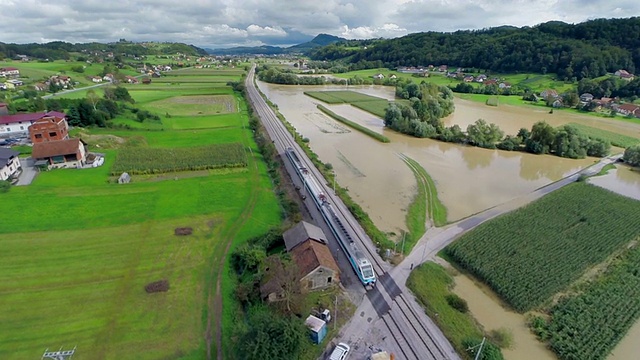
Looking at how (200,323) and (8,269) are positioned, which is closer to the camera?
(200,323)

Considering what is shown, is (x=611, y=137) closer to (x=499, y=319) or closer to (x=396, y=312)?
(x=499, y=319)

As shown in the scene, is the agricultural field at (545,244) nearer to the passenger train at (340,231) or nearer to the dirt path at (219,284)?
the passenger train at (340,231)

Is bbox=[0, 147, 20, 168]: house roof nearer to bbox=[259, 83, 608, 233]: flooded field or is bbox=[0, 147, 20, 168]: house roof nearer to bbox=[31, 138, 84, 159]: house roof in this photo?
bbox=[31, 138, 84, 159]: house roof

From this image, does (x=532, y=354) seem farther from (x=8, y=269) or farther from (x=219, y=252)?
(x=8, y=269)

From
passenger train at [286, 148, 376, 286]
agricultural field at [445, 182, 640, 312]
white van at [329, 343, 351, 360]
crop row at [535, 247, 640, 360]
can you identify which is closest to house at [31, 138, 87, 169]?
passenger train at [286, 148, 376, 286]

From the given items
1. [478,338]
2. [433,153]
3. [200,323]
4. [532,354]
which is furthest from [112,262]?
A: [433,153]

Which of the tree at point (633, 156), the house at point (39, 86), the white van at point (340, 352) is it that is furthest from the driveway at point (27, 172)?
the tree at point (633, 156)

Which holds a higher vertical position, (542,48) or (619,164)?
(542,48)
